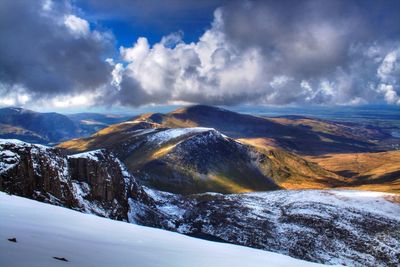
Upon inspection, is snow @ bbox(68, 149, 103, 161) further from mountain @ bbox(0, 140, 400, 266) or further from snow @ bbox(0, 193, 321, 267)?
snow @ bbox(0, 193, 321, 267)

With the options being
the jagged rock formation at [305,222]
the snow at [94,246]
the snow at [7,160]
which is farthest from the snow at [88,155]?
the snow at [94,246]

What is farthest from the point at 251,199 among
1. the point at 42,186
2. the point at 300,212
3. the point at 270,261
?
the point at 270,261

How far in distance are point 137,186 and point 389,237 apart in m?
60.8

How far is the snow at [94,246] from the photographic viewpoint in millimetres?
7802

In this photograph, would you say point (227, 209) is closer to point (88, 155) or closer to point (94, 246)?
point (88, 155)

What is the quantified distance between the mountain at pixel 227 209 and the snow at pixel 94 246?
4160 centimetres

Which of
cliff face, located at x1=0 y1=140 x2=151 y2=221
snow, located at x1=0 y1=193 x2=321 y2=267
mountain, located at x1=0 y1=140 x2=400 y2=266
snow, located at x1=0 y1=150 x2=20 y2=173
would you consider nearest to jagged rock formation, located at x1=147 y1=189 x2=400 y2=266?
mountain, located at x1=0 y1=140 x2=400 y2=266

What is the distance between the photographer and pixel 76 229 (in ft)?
41.2

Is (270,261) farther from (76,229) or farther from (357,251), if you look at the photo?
(357,251)

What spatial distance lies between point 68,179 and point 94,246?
60.4 metres

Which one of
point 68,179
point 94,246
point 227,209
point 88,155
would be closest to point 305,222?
point 227,209

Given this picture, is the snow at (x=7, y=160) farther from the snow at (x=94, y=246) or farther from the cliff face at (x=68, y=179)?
the snow at (x=94, y=246)

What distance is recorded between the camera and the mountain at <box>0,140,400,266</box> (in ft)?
194

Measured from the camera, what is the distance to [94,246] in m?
10.0
